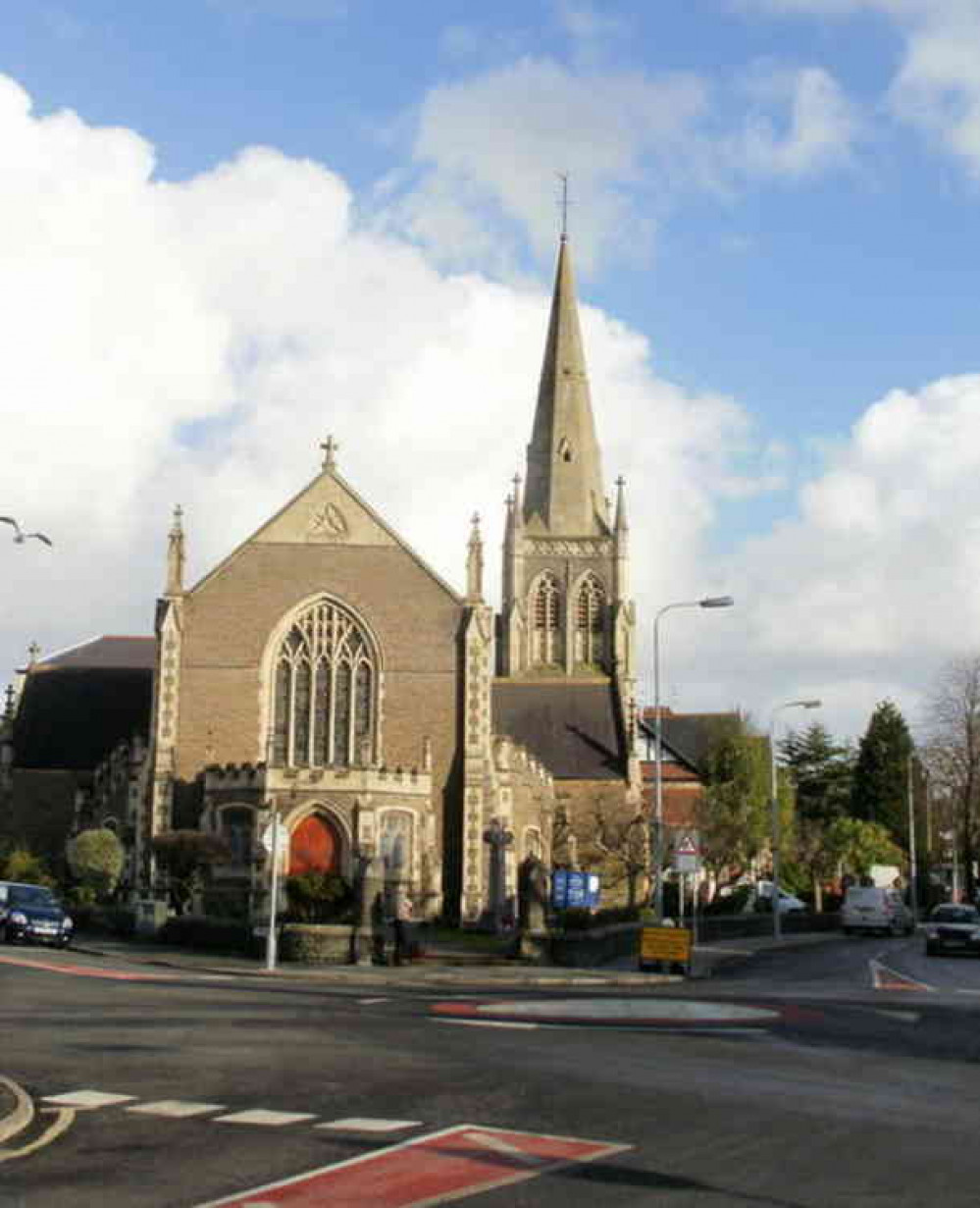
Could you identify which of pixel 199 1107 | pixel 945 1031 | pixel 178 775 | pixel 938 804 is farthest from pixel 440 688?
pixel 938 804

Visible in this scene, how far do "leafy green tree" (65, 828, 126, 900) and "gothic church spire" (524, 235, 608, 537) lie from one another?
42950 millimetres

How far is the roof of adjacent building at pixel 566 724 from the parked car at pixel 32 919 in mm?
28717

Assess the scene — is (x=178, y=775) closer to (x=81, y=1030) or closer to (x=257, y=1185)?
(x=81, y=1030)

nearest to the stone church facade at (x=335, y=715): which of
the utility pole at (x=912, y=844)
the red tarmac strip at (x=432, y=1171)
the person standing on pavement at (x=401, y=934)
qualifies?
the person standing on pavement at (x=401, y=934)

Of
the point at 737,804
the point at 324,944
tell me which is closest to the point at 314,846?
the point at 324,944

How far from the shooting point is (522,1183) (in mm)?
9180

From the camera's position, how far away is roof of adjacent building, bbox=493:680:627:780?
62397mm

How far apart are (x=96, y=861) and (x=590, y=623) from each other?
4169 centimetres

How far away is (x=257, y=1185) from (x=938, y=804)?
8802cm

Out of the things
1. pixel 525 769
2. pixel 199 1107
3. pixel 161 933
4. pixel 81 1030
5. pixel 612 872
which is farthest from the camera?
pixel 612 872

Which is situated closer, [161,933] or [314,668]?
[161,933]

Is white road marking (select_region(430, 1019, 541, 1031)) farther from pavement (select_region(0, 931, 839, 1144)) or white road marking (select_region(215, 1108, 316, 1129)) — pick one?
pavement (select_region(0, 931, 839, 1144))

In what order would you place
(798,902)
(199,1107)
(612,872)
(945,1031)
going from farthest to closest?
(798,902)
(612,872)
(945,1031)
(199,1107)

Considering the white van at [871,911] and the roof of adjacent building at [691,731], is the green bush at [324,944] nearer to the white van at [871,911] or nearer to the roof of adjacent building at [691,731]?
the white van at [871,911]
